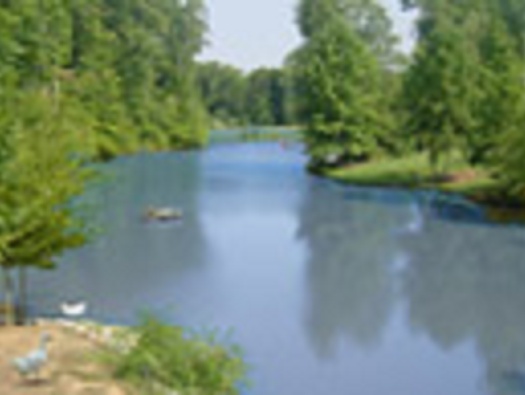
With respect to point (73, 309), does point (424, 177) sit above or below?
below

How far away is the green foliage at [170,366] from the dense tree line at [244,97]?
126 metres

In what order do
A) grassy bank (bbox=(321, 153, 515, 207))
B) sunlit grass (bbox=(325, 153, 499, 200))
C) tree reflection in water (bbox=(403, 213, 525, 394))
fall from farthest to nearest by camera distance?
sunlit grass (bbox=(325, 153, 499, 200)) → grassy bank (bbox=(321, 153, 515, 207)) → tree reflection in water (bbox=(403, 213, 525, 394))

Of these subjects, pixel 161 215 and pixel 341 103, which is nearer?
pixel 161 215

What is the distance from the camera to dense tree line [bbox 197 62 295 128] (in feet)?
459

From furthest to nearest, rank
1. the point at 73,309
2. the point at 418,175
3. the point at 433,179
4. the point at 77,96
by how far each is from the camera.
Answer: the point at 77,96
the point at 418,175
the point at 433,179
the point at 73,309

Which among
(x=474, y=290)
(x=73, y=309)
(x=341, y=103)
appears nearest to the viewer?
(x=73, y=309)

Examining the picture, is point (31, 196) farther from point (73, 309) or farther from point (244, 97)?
point (244, 97)

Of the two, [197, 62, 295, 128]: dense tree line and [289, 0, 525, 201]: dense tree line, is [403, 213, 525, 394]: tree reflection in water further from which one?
[197, 62, 295, 128]: dense tree line

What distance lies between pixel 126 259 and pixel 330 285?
691cm

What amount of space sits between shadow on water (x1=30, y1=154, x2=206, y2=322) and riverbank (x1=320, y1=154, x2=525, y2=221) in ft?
36.3

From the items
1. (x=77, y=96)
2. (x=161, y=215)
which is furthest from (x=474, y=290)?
(x=77, y=96)

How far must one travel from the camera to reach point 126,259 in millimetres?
26719

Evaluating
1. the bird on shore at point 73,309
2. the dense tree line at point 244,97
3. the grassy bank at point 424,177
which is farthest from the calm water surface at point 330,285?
the dense tree line at point 244,97

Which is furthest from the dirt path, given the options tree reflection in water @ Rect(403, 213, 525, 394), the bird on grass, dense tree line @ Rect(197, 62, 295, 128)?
dense tree line @ Rect(197, 62, 295, 128)
